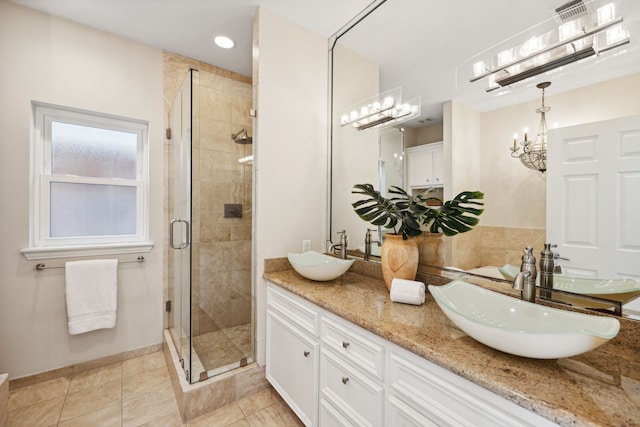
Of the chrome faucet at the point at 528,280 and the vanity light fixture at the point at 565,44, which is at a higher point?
the vanity light fixture at the point at 565,44

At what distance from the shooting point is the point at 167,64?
2.52 m

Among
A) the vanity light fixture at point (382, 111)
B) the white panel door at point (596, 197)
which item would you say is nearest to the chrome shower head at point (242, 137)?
the vanity light fixture at point (382, 111)

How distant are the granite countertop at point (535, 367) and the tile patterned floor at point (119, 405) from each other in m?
1.01

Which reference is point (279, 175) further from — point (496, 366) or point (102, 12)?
point (102, 12)

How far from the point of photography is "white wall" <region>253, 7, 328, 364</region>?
1.96 meters

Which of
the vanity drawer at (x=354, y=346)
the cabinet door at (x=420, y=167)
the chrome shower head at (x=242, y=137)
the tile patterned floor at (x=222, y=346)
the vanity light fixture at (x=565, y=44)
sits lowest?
the tile patterned floor at (x=222, y=346)

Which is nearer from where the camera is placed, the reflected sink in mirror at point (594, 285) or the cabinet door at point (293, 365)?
the reflected sink in mirror at point (594, 285)

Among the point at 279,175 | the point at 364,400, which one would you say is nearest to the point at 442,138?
the point at 279,175

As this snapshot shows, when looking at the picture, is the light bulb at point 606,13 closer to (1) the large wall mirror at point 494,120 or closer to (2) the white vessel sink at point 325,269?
(1) the large wall mirror at point 494,120

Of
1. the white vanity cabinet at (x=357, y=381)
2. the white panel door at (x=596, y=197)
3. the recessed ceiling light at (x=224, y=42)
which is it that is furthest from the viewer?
the recessed ceiling light at (x=224, y=42)

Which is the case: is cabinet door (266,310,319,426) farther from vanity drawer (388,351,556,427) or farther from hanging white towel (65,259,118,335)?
hanging white towel (65,259,118,335)

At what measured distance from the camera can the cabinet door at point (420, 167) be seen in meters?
1.56

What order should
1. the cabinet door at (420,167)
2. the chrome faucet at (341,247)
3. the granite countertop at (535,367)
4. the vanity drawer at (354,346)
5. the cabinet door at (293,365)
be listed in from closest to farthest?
the granite countertop at (535,367)
the vanity drawer at (354,346)
the cabinet door at (293,365)
the cabinet door at (420,167)
the chrome faucet at (341,247)

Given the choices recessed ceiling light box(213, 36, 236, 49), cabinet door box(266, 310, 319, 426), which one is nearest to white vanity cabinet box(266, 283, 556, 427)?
cabinet door box(266, 310, 319, 426)
